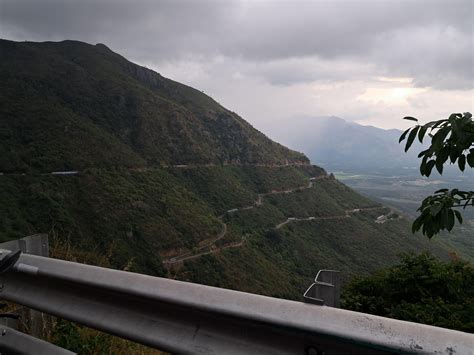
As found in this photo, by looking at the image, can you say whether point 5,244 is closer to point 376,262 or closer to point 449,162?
point 449,162

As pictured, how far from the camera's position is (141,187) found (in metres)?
35.9

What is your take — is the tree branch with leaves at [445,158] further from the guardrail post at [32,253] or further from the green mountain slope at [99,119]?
the green mountain slope at [99,119]

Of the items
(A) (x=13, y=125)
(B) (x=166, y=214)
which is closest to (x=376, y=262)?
(B) (x=166, y=214)

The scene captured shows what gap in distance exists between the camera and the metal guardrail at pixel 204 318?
1105 mm

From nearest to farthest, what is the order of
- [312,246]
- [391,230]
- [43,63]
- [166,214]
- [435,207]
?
[435,207]
[166,214]
[312,246]
[391,230]
[43,63]

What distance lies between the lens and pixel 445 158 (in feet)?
6.95

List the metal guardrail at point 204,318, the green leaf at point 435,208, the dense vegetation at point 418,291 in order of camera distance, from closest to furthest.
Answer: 1. the metal guardrail at point 204,318
2. the green leaf at point 435,208
3. the dense vegetation at point 418,291

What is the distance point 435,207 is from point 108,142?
135 feet

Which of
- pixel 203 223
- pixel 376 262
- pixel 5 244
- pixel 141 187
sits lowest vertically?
pixel 376 262

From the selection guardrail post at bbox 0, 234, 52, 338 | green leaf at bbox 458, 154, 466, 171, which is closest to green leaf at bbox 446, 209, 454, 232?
green leaf at bbox 458, 154, 466, 171

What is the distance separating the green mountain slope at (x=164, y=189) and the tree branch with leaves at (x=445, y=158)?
573 inches

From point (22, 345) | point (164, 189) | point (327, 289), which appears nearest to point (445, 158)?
point (327, 289)

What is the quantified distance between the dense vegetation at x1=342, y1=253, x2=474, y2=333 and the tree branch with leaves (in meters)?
1.46

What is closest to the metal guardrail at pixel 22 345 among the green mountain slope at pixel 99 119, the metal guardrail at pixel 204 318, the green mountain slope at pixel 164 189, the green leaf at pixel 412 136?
the metal guardrail at pixel 204 318
